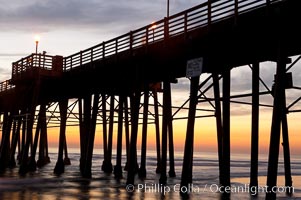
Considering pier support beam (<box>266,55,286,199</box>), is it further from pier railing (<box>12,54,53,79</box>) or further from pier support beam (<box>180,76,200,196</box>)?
pier railing (<box>12,54,53,79</box>)

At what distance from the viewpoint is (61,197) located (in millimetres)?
16578

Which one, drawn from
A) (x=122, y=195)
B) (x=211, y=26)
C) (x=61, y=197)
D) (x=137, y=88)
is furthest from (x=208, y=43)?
(x=61, y=197)

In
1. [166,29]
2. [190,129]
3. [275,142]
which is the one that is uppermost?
[166,29]

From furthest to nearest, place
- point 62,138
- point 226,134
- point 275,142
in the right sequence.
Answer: point 62,138, point 226,134, point 275,142

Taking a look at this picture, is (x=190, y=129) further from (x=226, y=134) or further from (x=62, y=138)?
(x=62, y=138)

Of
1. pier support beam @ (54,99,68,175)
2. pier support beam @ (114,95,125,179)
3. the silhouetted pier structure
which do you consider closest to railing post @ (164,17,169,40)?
the silhouetted pier structure

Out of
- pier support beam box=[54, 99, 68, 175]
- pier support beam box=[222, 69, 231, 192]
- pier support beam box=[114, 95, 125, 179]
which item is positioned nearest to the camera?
pier support beam box=[222, 69, 231, 192]

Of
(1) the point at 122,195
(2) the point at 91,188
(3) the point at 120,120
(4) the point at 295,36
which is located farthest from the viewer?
(3) the point at 120,120

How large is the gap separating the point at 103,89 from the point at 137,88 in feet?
19.7

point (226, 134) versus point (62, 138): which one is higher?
point (226, 134)

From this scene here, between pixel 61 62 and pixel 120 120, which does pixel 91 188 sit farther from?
pixel 61 62

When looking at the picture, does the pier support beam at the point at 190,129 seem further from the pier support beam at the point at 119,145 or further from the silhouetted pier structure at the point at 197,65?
the pier support beam at the point at 119,145

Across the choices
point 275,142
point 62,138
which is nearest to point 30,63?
point 62,138

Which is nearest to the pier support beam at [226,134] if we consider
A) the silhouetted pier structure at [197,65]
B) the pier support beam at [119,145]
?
the silhouetted pier structure at [197,65]
